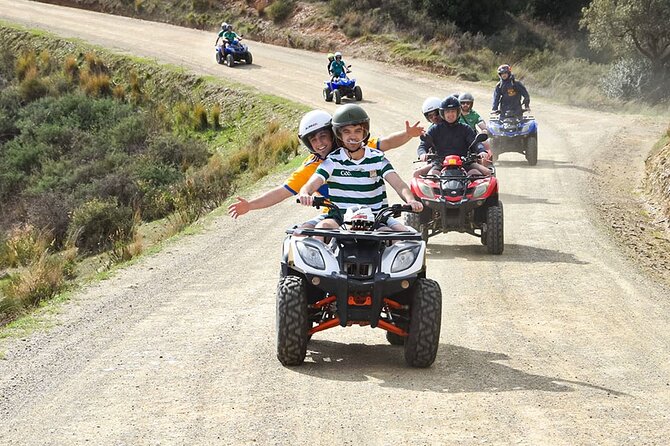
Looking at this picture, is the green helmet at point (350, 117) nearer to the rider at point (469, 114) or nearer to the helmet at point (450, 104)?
the helmet at point (450, 104)

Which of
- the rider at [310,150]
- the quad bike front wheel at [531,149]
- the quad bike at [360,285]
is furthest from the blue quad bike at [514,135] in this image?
the quad bike at [360,285]

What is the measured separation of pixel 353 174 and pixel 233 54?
34842 mm

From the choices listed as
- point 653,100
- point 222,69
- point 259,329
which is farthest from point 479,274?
point 222,69

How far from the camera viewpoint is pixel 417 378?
7.80m

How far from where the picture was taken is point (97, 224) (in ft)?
73.3

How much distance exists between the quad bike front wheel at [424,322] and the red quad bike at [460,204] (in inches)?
231

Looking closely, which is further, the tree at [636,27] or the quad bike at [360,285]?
the tree at [636,27]

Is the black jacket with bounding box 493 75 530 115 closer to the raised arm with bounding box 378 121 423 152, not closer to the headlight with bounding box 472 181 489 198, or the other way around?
the headlight with bounding box 472 181 489 198

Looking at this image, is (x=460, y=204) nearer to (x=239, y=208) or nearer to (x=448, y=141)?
(x=448, y=141)

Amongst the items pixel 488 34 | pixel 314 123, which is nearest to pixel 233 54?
pixel 488 34

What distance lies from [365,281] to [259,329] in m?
2.05

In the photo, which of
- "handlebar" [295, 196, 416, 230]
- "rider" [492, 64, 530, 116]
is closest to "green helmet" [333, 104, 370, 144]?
"handlebar" [295, 196, 416, 230]

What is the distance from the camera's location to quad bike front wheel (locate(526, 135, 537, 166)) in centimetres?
2344

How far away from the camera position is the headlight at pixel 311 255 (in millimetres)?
7984
